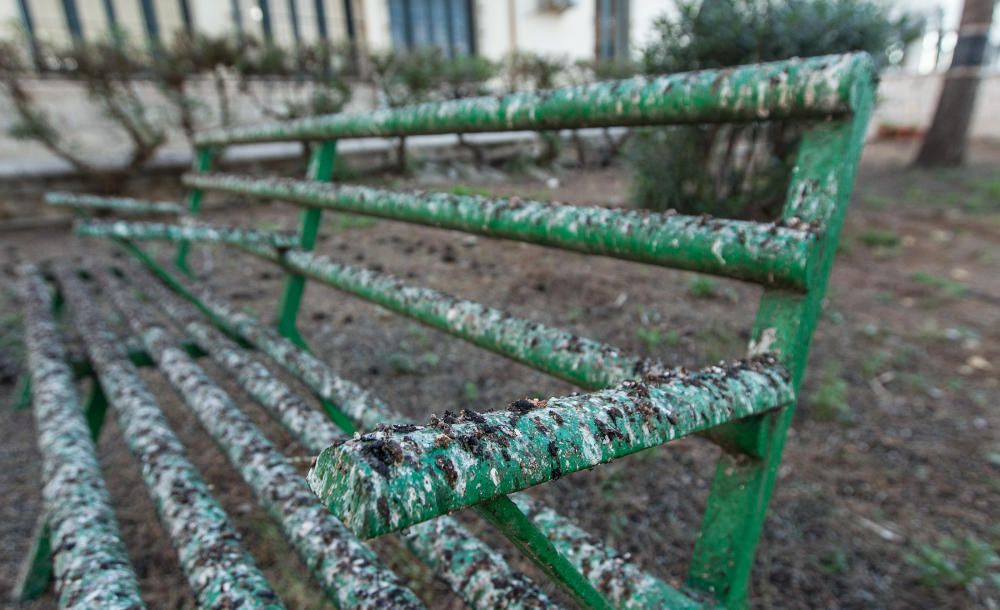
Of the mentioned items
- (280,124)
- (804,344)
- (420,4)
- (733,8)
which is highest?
(420,4)

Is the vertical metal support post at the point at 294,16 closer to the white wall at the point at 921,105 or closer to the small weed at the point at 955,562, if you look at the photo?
the small weed at the point at 955,562

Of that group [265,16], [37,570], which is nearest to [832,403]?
[37,570]

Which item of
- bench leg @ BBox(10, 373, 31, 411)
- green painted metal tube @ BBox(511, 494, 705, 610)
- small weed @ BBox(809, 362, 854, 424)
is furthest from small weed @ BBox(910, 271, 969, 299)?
bench leg @ BBox(10, 373, 31, 411)

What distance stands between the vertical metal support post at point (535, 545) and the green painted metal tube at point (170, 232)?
4.37 ft

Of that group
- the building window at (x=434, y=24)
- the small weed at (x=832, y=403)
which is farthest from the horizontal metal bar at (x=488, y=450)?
the building window at (x=434, y=24)

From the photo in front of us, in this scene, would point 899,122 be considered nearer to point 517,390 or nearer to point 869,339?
point 869,339

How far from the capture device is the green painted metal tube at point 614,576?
2.35 feet

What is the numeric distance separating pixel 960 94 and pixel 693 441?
8.62m

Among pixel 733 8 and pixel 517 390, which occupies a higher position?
pixel 733 8

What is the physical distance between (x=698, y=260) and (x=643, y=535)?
41.9 inches

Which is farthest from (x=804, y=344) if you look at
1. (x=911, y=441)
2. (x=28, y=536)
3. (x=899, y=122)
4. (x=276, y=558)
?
(x=899, y=122)

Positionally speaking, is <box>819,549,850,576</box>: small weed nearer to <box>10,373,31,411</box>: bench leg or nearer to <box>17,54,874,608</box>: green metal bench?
<box>17,54,874,608</box>: green metal bench

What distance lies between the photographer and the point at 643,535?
5.22 ft

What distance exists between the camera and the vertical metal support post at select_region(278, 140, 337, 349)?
1711 mm
